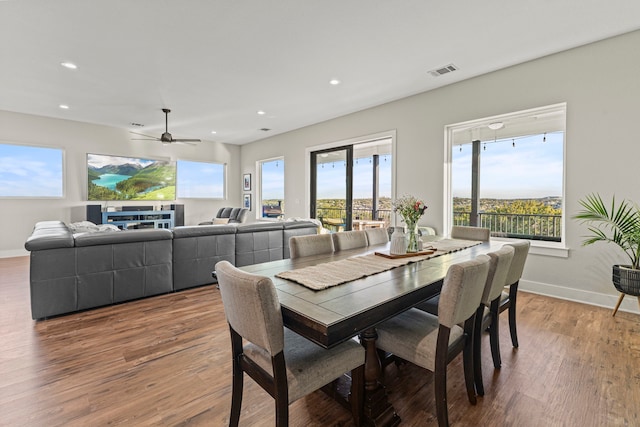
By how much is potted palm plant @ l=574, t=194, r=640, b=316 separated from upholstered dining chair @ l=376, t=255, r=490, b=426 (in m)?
2.24

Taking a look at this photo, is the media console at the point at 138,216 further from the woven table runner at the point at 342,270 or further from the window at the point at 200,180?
the woven table runner at the point at 342,270

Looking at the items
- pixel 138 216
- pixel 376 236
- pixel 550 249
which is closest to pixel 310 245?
pixel 376 236

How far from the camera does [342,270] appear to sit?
1.84 m

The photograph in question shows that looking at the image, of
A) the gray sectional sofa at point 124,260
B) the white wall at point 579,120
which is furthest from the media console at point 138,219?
the white wall at point 579,120

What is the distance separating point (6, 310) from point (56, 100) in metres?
3.71

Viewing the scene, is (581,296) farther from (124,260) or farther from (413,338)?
(124,260)

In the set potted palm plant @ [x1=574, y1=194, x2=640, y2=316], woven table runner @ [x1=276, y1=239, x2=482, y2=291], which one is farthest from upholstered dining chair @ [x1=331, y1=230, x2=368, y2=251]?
potted palm plant @ [x1=574, y1=194, x2=640, y2=316]

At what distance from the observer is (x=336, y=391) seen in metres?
1.71

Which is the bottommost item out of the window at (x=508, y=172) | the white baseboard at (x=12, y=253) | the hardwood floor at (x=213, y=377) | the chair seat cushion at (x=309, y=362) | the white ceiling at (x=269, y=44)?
the hardwood floor at (x=213, y=377)

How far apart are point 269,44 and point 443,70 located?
7.39 feet

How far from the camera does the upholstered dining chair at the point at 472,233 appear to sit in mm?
3114

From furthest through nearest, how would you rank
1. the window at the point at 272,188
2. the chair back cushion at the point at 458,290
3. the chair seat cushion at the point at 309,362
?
the window at the point at 272,188 < the chair back cushion at the point at 458,290 < the chair seat cushion at the point at 309,362

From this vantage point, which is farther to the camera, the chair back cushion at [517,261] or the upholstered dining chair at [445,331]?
the chair back cushion at [517,261]

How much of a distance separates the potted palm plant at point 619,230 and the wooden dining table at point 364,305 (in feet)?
6.88
